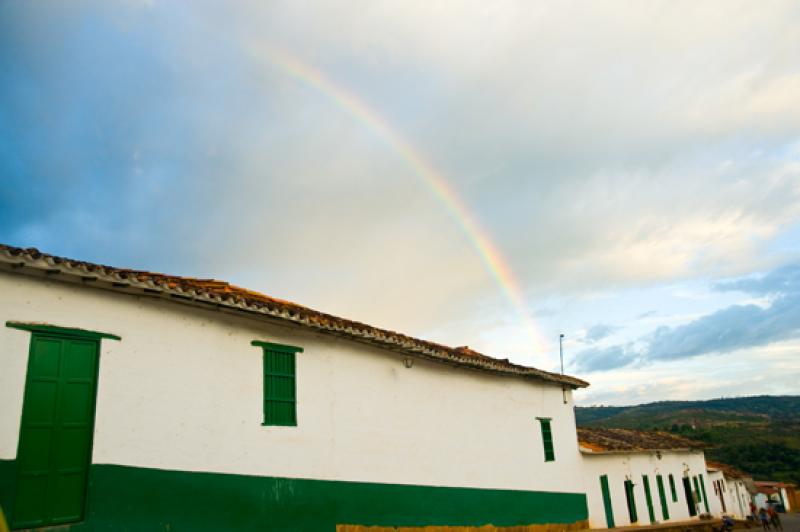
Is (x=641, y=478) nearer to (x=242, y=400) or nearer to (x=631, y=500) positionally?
(x=631, y=500)

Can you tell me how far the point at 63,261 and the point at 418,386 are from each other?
26.0ft

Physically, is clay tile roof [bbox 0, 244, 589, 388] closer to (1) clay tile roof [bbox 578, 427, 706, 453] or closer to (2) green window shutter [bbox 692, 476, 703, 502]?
(1) clay tile roof [bbox 578, 427, 706, 453]

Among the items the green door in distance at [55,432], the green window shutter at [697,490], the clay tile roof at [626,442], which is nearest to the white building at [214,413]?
the green door in distance at [55,432]

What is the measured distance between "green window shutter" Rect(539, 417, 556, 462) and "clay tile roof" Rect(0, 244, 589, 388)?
9.86 ft

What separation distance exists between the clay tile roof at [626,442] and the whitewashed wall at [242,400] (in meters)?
7.78

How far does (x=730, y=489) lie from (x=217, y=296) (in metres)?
39.1

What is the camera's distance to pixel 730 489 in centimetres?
3725

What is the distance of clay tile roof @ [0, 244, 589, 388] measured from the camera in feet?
23.9

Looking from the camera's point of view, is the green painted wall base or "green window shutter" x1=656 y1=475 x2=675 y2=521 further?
"green window shutter" x1=656 y1=475 x2=675 y2=521

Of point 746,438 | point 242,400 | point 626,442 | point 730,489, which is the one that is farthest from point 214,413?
point 746,438

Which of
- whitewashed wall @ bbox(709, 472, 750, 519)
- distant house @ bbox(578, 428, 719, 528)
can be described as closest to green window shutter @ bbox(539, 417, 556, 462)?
distant house @ bbox(578, 428, 719, 528)

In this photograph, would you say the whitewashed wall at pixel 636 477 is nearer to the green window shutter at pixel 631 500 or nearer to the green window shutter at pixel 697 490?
the green window shutter at pixel 631 500

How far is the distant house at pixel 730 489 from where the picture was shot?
32.8m

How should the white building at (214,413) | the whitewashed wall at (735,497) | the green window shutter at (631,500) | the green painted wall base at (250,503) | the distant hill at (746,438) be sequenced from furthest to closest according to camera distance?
1. the distant hill at (746,438)
2. the whitewashed wall at (735,497)
3. the green window shutter at (631,500)
4. the green painted wall base at (250,503)
5. the white building at (214,413)
